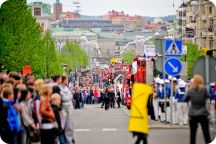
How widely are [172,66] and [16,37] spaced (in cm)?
3981

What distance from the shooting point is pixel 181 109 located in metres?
28.7

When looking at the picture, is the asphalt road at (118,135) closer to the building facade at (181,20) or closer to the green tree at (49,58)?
the green tree at (49,58)

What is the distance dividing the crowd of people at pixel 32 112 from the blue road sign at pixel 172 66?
254 inches

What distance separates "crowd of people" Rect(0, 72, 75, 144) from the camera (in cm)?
1797

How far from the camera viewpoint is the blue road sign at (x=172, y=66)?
26750mm

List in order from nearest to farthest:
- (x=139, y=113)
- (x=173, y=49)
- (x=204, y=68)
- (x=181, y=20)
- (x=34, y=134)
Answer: (x=139, y=113) < (x=34, y=134) < (x=204, y=68) < (x=173, y=49) < (x=181, y=20)

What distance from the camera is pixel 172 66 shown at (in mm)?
26828

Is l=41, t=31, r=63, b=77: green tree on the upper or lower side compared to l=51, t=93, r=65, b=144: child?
lower

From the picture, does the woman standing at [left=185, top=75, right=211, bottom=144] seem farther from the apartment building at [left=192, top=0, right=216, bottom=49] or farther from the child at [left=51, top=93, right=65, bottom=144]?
the apartment building at [left=192, top=0, right=216, bottom=49]

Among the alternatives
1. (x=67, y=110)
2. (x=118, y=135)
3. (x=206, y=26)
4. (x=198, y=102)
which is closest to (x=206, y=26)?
(x=206, y=26)

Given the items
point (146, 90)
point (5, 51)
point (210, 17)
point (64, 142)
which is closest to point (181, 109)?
point (64, 142)

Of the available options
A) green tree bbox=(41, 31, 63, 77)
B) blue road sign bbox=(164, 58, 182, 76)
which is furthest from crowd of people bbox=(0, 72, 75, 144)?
green tree bbox=(41, 31, 63, 77)

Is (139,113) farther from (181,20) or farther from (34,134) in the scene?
(181,20)

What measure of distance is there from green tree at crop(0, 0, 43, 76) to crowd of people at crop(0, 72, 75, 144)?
125 ft
